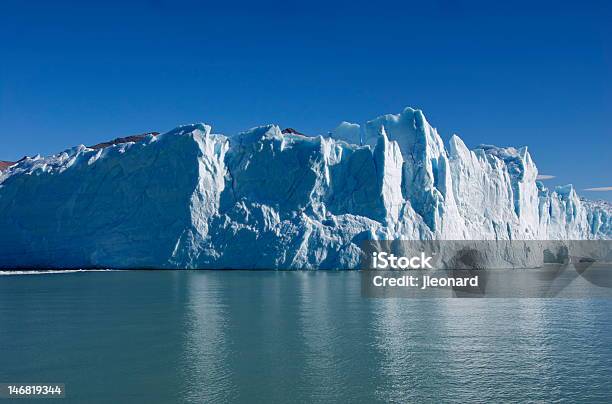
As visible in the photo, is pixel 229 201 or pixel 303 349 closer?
pixel 303 349

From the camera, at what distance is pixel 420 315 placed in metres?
19.5

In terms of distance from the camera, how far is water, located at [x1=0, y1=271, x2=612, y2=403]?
33.4ft

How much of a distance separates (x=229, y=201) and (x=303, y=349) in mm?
30002

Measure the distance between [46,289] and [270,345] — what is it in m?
17.7

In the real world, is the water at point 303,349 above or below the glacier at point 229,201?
below

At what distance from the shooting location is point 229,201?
42531 mm

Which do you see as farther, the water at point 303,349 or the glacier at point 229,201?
the glacier at point 229,201

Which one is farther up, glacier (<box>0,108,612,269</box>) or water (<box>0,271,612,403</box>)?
glacier (<box>0,108,612,269</box>)

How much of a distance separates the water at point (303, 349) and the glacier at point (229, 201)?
17.8 m

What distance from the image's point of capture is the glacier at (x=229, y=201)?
135ft

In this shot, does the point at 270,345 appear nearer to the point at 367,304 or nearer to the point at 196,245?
the point at 367,304

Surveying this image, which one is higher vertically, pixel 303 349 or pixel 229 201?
pixel 229 201

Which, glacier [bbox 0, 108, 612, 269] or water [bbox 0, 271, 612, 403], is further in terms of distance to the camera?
glacier [bbox 0, 108, 612, 269]

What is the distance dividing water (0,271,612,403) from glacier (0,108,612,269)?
17823mm
